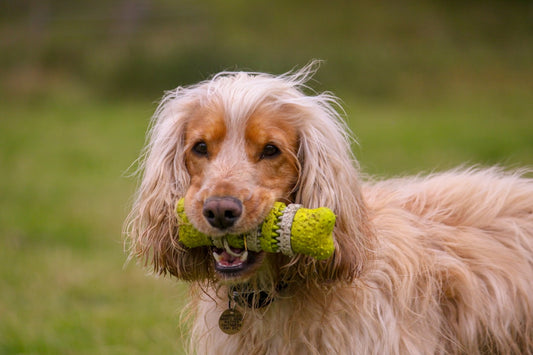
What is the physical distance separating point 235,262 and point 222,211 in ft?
1.16

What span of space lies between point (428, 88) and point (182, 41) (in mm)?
7906

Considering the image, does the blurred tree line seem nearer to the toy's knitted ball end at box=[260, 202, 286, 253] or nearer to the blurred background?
the blurred background

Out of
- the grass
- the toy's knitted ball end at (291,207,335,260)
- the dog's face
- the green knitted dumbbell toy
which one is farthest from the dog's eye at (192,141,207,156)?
the grass

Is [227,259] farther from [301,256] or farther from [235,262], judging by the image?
[301,256]

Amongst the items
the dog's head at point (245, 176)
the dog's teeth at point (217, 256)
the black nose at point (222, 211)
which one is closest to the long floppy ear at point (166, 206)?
the dog's head at point (245, 176)

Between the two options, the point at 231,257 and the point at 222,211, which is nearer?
the point at 222,211

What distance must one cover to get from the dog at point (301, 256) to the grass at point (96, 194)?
151cm

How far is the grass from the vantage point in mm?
6207

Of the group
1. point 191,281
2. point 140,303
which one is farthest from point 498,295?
point 140,303

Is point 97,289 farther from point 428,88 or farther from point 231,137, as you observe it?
point 428,88

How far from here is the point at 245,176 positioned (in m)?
3.71

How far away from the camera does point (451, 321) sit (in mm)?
4188

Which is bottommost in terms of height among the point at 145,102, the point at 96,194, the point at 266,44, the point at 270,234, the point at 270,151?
the point at 145,102

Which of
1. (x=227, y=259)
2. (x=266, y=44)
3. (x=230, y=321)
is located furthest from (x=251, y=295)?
(x=266, y=44)
